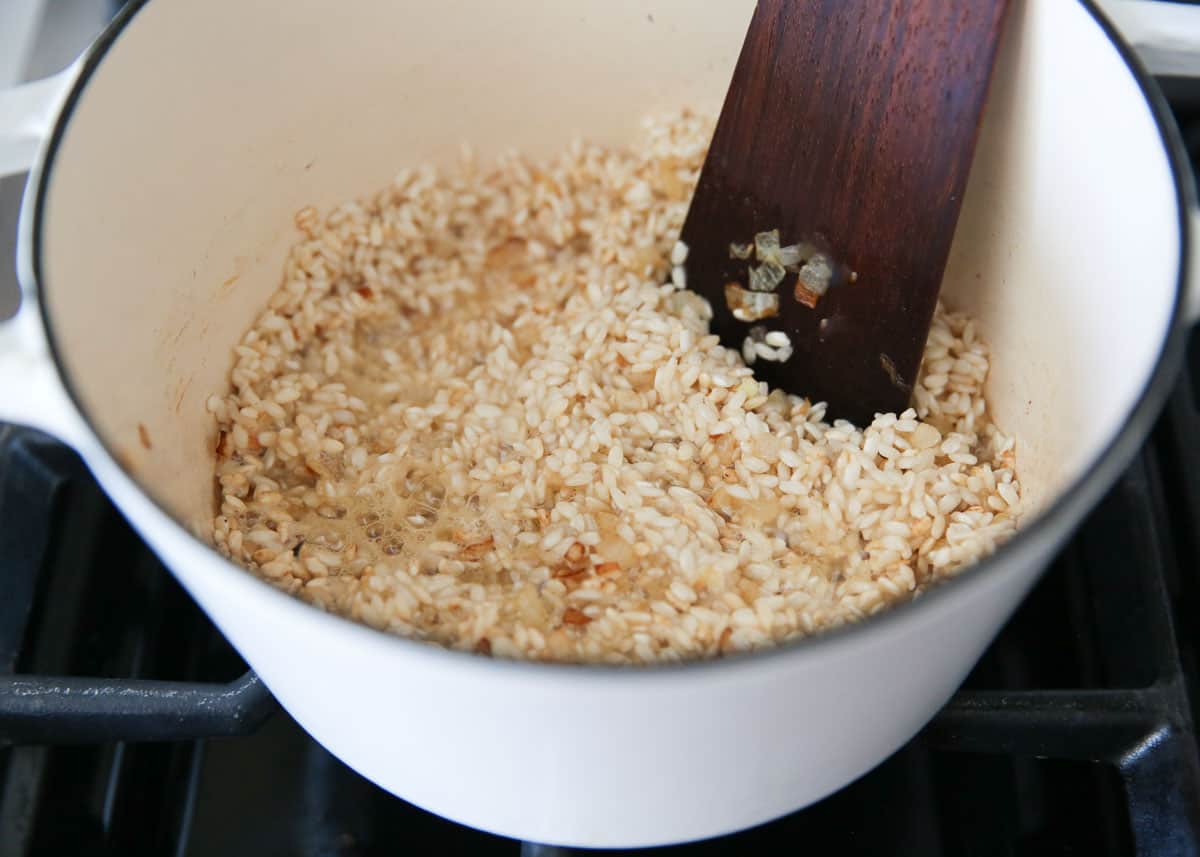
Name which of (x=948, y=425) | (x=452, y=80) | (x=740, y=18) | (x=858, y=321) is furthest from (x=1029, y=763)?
(x=452, y=80)

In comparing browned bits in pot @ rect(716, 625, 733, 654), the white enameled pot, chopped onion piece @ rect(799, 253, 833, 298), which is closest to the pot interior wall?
the white enameled pot

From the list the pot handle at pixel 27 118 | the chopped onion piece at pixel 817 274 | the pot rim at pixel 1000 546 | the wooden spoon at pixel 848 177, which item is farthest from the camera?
the chopped onion piece at pixel 817 274

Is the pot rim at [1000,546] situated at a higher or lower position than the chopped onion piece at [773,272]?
higher

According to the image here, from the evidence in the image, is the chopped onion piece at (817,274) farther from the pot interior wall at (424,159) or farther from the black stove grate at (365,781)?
the black stove grate at (365,781)

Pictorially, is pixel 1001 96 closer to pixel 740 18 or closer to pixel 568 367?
pixel 740 18

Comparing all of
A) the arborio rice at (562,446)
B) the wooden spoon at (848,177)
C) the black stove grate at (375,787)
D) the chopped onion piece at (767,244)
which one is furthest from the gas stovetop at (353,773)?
the chopped onion piece at (767,244)

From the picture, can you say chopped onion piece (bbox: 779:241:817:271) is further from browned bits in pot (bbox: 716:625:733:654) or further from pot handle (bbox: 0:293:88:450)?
pot handle (bbox: 0:293:88:450)
